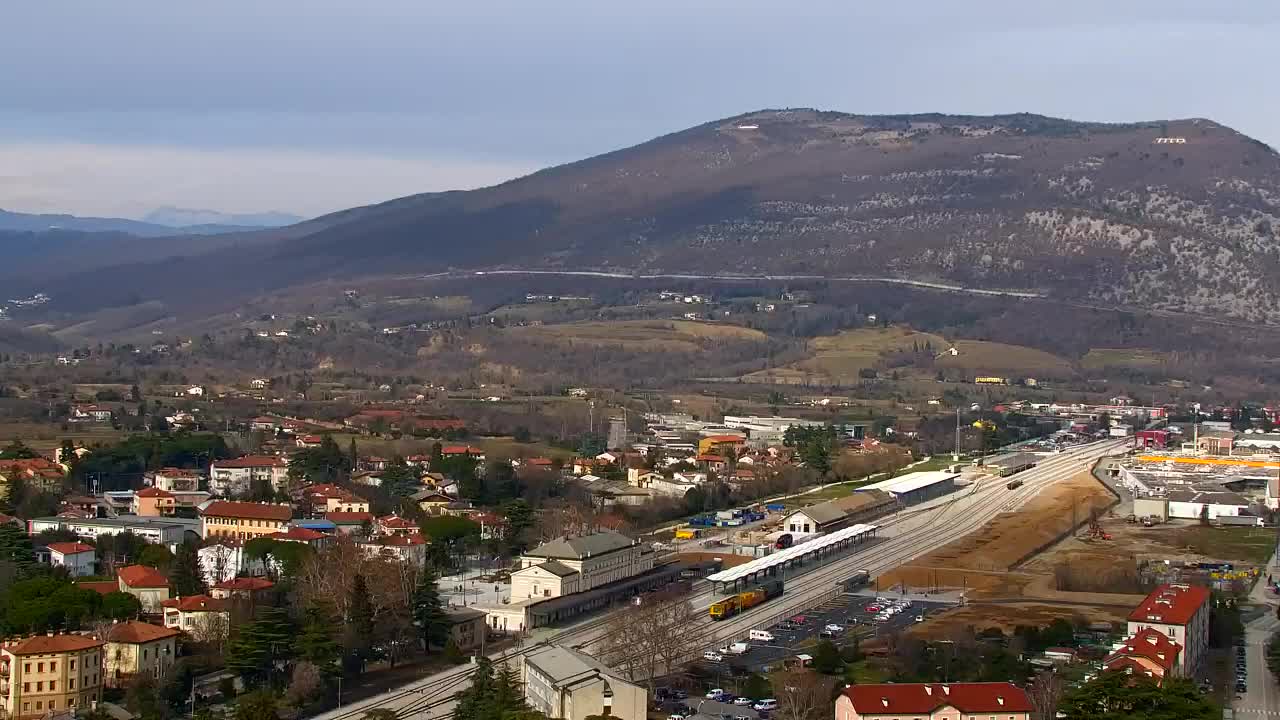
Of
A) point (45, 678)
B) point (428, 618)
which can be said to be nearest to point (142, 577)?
point (428, 618)

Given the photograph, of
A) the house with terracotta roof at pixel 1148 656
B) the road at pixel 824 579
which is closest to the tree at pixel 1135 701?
the house with terracotta roof at pixel 1148 656

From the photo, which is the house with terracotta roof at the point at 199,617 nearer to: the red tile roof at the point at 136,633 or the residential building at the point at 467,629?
the red tile roof at the point at 136,633

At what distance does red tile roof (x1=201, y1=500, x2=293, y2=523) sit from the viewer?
4878cm

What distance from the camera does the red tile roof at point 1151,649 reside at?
31.2 metres

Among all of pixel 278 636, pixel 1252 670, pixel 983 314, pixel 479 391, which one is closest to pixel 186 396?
pixel 479 391

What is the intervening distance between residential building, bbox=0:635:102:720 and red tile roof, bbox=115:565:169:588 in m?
6.10

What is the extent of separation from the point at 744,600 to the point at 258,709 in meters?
14.5

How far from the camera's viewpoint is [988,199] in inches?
6516

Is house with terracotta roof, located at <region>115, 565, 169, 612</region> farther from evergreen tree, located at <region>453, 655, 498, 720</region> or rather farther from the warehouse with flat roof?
the warehouse with flat roof

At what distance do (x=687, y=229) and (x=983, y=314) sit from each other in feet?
147

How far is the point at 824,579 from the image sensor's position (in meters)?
45.7

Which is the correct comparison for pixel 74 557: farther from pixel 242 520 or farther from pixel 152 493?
pixel 152 493

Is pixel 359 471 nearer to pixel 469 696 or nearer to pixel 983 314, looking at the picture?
pixel 469 696

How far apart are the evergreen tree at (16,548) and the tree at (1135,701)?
21583 millimetres
